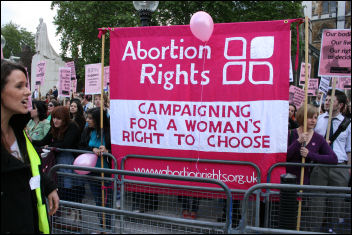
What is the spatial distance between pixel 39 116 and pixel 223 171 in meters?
3.21

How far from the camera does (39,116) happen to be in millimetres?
5574

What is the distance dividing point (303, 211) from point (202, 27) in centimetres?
236

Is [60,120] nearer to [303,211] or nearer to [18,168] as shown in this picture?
[18,168]

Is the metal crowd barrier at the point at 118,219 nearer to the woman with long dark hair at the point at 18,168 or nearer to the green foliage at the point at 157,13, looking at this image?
the woman with long dark hair at the point at 18,168

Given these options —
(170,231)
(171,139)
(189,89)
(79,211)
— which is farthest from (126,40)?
(170,231)

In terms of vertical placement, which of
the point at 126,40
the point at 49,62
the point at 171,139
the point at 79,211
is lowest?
the point at 79,211

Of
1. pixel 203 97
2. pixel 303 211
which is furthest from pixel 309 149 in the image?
pixel 203 97

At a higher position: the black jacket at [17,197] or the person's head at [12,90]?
the person's head at [12,90]

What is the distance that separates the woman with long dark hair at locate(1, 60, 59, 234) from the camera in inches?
79.0

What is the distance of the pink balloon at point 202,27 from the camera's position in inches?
159

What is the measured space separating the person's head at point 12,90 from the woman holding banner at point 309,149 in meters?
3.14

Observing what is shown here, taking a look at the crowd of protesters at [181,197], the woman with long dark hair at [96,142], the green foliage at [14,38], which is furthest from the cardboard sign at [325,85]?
the green foliage at [14,38]

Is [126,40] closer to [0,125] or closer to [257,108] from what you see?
[257,108]

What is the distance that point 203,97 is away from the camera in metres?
4.28
